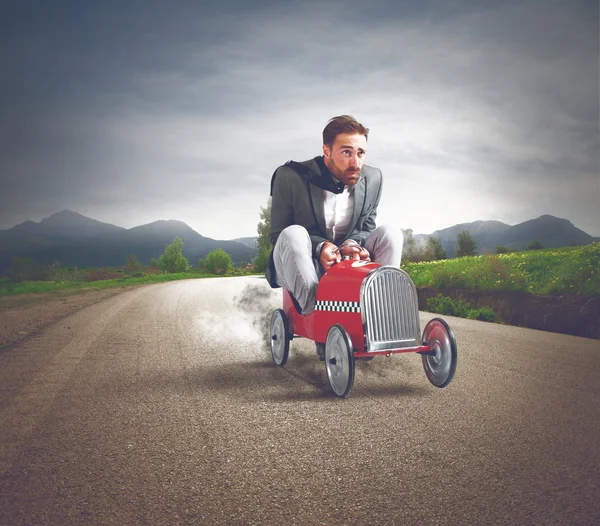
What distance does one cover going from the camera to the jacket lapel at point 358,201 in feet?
16.4

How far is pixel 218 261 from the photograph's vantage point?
203 feet

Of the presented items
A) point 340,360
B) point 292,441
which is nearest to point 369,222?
point 340,360

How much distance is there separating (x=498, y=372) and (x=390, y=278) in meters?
1.82

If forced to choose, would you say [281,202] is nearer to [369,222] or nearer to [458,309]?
[369,222]

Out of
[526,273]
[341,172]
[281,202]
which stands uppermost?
[341,172]

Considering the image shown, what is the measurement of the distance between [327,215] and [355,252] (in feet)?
1.83

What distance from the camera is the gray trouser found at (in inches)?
183

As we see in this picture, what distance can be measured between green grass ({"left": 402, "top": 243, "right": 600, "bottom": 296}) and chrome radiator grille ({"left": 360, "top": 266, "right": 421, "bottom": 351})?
16.7ft

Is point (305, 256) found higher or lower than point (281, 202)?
lower

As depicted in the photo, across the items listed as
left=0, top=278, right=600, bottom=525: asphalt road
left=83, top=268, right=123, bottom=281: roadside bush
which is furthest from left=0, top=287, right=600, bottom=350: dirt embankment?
left=83, top=268, right=123, bottom=281: roadside bush

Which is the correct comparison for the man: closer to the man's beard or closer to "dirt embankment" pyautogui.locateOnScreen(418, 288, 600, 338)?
the man's beard

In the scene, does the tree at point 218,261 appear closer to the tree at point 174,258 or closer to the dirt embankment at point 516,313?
the tree at point 174,258

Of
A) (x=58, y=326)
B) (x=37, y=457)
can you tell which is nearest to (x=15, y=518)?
(x=37, y=457)

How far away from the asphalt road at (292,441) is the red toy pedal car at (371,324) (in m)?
0.26
